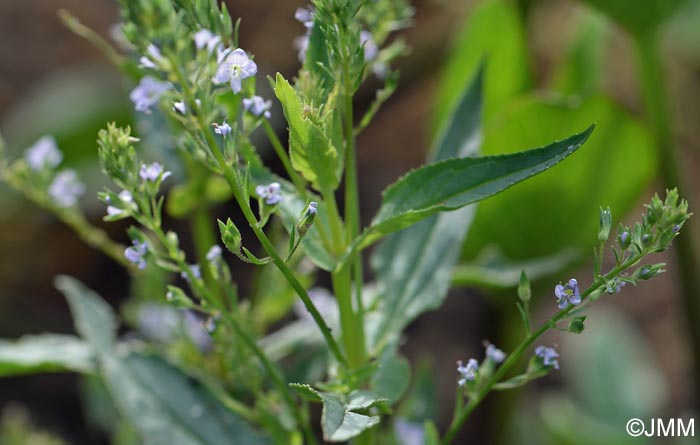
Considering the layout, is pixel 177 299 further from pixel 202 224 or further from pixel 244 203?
pixel 202 224

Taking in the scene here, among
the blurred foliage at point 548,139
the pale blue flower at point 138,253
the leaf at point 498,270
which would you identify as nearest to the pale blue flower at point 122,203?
the pale blue flower at point 138,253

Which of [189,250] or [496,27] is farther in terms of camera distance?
[189,250]

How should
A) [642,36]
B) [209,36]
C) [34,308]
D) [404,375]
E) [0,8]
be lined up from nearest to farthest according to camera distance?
[209,36], [404,375], [642,36], [34,308], [0,8]

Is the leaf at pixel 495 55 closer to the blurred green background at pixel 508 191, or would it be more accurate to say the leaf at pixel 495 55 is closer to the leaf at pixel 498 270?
the blurred green background at pixel 508 191

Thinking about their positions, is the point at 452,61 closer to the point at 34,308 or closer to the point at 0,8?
the point at 34,308

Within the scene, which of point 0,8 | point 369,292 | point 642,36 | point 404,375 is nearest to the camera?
point 404,375

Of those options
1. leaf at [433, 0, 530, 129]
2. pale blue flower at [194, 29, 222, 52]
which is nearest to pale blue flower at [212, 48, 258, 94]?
pale blue flower at [194, 29, 222, 52]

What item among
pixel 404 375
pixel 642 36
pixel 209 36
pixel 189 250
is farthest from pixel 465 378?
pixel 189 250
